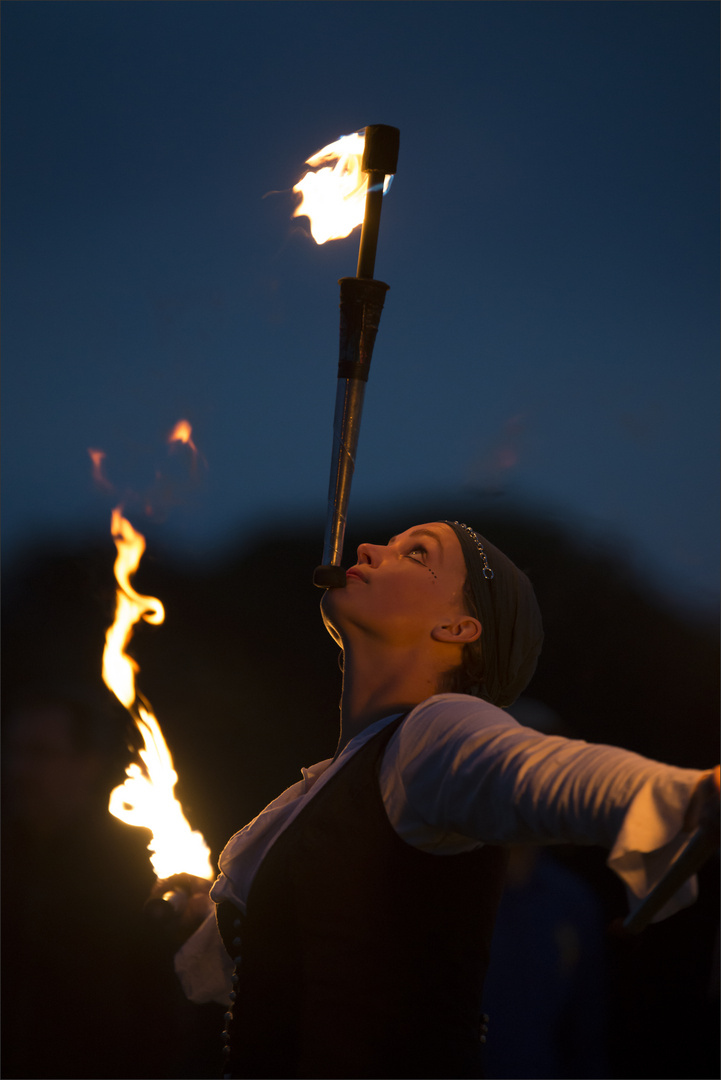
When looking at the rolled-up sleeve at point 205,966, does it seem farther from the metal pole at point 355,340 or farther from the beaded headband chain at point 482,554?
the beaded headband chain at point 482,554

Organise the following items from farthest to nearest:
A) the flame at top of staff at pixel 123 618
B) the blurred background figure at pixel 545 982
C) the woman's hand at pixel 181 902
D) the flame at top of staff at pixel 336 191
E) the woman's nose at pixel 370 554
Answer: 1. the flame at top of staff at pixel 123 618
2. the blurred background figure at pixel 545 982
3. the flame at top of staff at pixel 336 191
4. the woman's hand at pixel 181 902
5. the woman's nose at pixel 370 554

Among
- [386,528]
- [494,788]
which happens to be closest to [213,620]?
[386,528]

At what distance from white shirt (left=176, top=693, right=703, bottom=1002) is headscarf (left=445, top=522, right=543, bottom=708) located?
0.42 metres

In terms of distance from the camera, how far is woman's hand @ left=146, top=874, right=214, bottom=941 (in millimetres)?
2371

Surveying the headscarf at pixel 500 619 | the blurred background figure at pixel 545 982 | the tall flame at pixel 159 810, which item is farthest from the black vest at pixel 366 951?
the blurred background figure at pixel 545 982

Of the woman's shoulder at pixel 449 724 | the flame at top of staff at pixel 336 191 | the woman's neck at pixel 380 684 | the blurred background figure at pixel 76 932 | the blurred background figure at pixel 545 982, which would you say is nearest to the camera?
the woman's shoulder at pixel 449 724

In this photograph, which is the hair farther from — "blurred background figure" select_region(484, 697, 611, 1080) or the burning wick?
"blurred background figure" select_region(484, 697, 611, 1080)

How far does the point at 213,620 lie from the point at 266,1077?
417 cm

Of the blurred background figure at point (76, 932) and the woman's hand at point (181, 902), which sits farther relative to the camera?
the blurred background figure at point (76, 932)

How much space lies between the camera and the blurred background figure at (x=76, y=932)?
3.03 m

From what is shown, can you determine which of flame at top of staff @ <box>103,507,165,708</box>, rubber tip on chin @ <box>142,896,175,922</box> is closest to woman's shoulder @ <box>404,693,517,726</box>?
rubber tip on chin @ <box>142,896,175,922</box>

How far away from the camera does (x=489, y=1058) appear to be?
262 centimetres

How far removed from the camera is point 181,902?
243 centimetres

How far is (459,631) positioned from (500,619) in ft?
0.48
